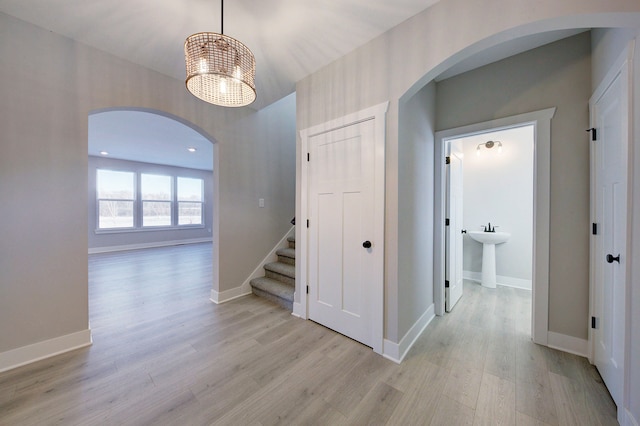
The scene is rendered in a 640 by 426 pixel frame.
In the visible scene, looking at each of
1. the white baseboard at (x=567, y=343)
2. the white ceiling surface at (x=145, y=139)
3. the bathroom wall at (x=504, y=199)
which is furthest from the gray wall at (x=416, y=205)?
the white ceiling surface at (x=145, y=139)

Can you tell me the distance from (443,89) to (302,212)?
2155 millimetres

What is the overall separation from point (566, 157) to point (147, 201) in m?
9.15

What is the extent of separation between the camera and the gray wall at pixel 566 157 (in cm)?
190

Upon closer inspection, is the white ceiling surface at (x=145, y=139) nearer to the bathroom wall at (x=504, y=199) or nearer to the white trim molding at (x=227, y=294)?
the white trim molding at (x=227, y=294)

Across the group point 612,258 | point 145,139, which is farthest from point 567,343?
point 145,139

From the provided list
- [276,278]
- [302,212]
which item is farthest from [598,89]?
[276,278]

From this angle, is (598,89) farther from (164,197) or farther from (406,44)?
(164,197)

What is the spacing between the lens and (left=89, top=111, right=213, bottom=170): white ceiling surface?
12.9ft

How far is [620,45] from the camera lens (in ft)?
4.44

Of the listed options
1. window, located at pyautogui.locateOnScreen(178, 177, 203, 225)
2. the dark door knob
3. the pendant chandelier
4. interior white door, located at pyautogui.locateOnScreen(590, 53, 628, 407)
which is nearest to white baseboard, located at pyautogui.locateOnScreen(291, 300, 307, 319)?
the pendant chandelier

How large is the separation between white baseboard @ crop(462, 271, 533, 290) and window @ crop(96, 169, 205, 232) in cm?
833

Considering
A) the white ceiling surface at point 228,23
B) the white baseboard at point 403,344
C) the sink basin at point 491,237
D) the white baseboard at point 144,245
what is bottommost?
the white baseboard at point 403,344

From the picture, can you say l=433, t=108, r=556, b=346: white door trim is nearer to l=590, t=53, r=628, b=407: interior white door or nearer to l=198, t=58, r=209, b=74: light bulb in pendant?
l=590, t=53, r=628, b=407: interior white door

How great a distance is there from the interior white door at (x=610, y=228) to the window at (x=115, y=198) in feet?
30.3
